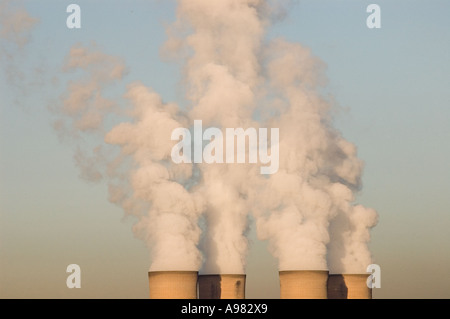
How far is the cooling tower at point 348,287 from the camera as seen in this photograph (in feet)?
282

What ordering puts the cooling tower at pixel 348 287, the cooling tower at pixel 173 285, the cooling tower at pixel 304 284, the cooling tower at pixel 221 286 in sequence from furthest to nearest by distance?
the cooling tower at pixel 348 287, the cooling tower at pixel 221 286, the cooling tower at pixel 304 284, the cooling tower at pixel 173 285

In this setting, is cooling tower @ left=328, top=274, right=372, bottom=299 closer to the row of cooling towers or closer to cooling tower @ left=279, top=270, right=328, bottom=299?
the row of cooling towers

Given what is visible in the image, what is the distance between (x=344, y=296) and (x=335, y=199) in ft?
22.3

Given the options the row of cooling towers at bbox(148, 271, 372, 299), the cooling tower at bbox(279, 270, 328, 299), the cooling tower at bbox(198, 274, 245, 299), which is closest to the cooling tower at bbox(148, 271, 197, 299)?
the row of cooling towers at bbox(148, 271, 372, 299)

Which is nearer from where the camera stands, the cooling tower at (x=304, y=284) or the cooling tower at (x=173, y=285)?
the cooling tower at (x=173, y=285)

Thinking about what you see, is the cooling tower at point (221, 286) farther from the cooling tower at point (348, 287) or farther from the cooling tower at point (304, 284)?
the cooling tower at point (348, 287)

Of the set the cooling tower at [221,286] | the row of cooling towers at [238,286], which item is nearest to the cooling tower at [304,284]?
the row of cooling towers at [238,286]

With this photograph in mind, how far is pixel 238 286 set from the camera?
84.5 meters

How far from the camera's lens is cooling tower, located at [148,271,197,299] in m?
79.6

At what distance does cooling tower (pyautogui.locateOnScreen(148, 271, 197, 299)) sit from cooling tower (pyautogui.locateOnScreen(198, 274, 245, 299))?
315cm

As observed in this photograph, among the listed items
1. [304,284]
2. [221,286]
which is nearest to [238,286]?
[221,286]
